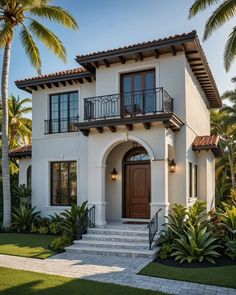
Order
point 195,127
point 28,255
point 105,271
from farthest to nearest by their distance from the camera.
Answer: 1. point 195,127
2. point 28,255
3. point 105,271

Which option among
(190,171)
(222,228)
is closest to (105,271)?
(222,228)

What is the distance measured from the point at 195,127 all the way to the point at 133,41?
5411 millimetres

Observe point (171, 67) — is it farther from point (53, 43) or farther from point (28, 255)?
point (28, 255)

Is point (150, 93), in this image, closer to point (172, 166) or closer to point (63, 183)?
point (172, 166)

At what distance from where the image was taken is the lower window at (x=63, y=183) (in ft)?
51.2

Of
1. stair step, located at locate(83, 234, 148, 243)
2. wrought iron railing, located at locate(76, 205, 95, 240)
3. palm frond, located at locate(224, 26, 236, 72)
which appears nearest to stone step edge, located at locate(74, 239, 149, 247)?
stair step, located at locate(83, 234, 148, 243)

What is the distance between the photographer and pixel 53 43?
16062mm

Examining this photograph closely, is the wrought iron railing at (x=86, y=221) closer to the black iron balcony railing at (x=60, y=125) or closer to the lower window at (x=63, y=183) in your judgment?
the lower window at (x=63, y=183)

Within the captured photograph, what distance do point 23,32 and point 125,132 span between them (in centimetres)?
818

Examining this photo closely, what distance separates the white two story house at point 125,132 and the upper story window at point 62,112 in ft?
0.17

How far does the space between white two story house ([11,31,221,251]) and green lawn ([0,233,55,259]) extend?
87.8 inches

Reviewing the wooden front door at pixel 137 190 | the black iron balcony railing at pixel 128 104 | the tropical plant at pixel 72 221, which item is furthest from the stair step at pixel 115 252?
the black iron balcony railing at pixel 128 104

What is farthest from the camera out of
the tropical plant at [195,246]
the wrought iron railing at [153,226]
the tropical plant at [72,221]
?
the tropical plant at [72,221]

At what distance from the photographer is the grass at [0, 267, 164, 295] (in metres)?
7.05
